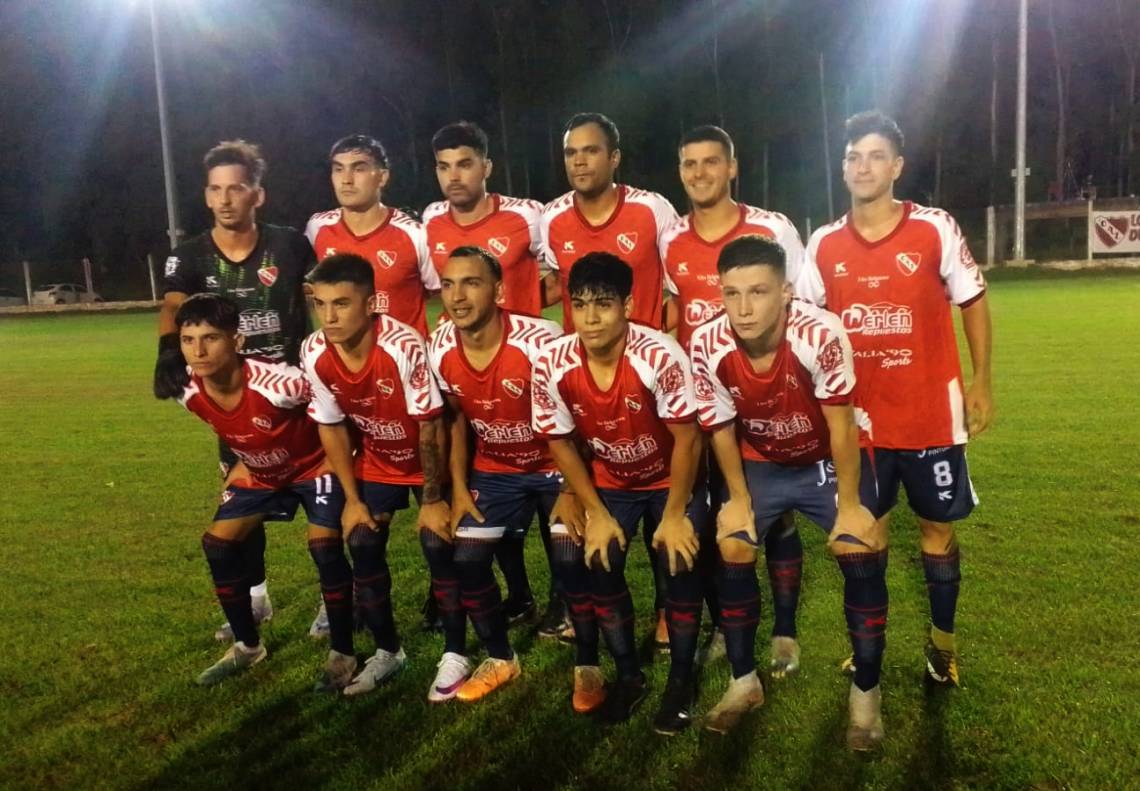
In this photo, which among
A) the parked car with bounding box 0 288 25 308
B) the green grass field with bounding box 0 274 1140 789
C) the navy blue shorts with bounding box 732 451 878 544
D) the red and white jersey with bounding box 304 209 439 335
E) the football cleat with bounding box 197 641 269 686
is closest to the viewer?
the green grass field with bounding box 0 274 1140 789

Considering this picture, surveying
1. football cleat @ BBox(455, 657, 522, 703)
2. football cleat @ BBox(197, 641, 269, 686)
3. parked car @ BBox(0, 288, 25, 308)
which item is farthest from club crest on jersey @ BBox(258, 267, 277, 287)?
parked car @ BBox(0, 288, 25, 308)

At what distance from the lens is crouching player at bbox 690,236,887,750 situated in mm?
3064

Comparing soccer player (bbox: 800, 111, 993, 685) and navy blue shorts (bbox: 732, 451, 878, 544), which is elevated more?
soccer player (bbox: 800, 111, 993, 685)

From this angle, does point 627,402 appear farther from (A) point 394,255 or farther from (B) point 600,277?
(A) point 394,255

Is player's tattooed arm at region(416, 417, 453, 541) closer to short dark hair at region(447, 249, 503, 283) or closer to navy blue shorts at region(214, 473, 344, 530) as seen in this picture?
navy blue shorts at region(214, 473, 344, 530)

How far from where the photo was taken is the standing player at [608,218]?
4.08 meters

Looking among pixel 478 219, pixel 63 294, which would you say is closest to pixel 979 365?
pixel 478 219

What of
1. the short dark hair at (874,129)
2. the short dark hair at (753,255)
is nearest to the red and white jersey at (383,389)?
the short dark hair at (753,255)

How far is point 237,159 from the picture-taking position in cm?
417

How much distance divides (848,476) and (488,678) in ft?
5.56

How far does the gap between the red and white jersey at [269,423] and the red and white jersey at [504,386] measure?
0.68 meters

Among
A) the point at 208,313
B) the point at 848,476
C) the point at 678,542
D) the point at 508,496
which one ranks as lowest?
the point at 678,542

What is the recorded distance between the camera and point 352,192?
425cm

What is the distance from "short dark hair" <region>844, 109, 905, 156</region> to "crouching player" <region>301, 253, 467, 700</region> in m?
1.99
